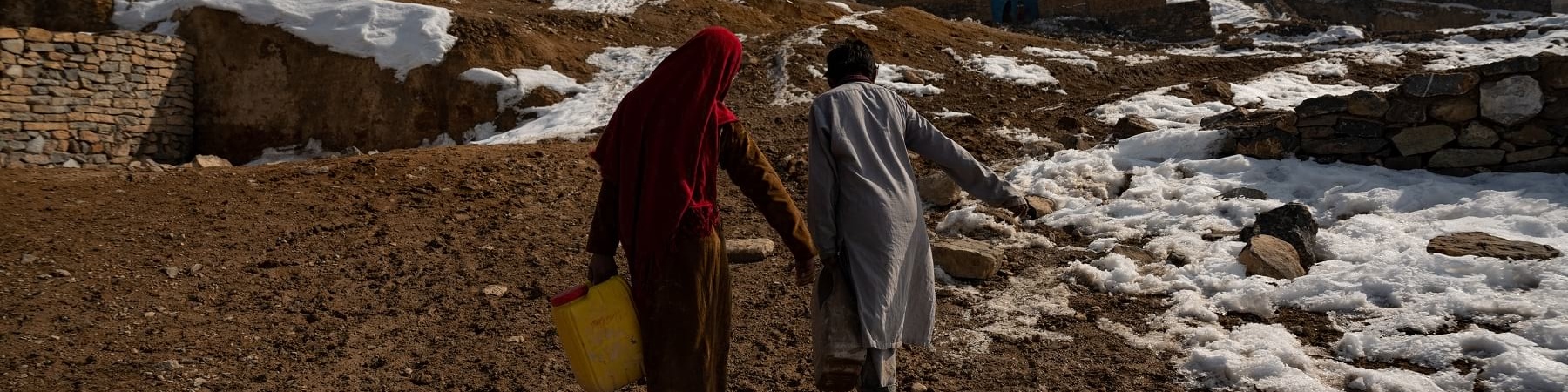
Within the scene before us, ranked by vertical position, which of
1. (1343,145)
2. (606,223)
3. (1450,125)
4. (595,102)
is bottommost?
(595,102)

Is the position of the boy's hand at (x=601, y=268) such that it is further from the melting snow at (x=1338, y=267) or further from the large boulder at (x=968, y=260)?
the large boulder at (x=968, y=260)

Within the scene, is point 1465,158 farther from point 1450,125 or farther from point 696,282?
point 696,282

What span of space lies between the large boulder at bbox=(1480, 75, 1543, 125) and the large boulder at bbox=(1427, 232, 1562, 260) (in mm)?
1336

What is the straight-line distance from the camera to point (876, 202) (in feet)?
9.14

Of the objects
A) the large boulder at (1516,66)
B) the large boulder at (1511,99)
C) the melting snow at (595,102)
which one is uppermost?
the large boulder at (1516,66)

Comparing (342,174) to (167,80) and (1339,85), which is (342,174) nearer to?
(167,80)

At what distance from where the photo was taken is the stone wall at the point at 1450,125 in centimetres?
562

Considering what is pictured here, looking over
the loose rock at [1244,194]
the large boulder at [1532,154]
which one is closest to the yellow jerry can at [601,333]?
the loose rock at [1244,194]

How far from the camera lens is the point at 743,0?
1577cm

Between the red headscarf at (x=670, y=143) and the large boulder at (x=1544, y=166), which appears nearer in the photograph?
the red headscarf at (x=670, y=143)

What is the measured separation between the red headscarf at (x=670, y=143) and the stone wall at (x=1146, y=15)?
18741 mm

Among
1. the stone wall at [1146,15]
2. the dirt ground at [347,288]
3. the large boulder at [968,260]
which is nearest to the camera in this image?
the dirt ground at [347,288]

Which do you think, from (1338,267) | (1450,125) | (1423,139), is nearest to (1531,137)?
(1450,125)

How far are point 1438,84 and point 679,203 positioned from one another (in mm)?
5425
